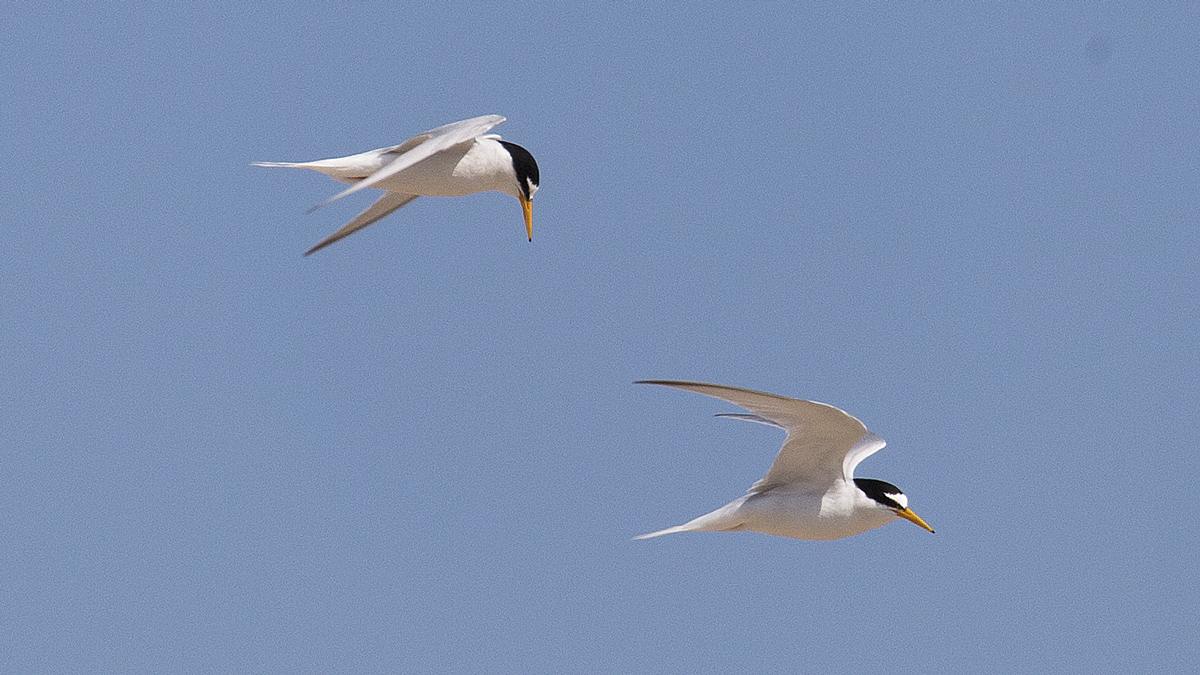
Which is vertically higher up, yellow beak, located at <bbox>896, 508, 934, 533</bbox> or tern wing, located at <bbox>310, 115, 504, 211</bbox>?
tern wing, located at <bbox>310, 115, 504, 211</bbox>

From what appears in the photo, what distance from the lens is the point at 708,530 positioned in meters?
11.4

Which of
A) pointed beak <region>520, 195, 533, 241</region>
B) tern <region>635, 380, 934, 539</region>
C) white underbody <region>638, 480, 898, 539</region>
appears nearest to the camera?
tern <region>635, 380, 934, 539</region>

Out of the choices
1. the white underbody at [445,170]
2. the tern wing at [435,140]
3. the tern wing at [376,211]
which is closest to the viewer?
the tern wing at [435,140]

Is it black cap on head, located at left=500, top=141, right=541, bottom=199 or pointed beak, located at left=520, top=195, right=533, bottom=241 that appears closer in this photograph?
black cap on head, located at left=500, top=141, right=541, bottom=199

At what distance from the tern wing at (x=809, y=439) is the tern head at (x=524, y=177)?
8.57 ft

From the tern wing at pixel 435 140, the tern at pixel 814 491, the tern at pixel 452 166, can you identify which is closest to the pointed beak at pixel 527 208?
the tern at pixel 452 166

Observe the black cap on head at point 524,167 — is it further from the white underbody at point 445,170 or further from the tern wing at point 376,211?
the tern wing at point 376,211

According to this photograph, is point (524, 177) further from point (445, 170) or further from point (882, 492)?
point (882, 492)

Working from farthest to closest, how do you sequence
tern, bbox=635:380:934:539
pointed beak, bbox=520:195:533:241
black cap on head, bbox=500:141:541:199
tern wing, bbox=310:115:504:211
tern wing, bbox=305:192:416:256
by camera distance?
tern wing, bbox=305:192:416:256 < pointed beak, bbox=520:195:533:241 < black cap on head, bbox=500:141:541:199 < tern, bbox=635:380:934:539 < tern wing, bbox=310:115:504:211

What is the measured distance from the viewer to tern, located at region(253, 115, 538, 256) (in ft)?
37.4

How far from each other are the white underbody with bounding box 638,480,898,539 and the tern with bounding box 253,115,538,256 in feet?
8.66

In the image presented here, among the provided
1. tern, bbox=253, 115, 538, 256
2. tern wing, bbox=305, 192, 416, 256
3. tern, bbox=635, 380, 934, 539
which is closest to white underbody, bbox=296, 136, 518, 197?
tern, bbox=253, 115, 538, 256

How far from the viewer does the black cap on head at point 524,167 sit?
1259 centimetres

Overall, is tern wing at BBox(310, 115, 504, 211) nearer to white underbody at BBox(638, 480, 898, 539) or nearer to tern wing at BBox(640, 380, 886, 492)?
tern wing at BBox(640, 380, 886, 492)
